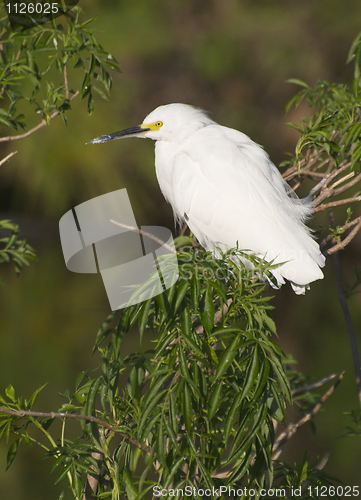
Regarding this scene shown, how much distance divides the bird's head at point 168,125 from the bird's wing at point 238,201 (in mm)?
34

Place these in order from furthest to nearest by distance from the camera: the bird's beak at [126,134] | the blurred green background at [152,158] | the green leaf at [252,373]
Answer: the blurred green background at [152,158]
the bird's beak at [126,134]
the green leaf at [252,373]

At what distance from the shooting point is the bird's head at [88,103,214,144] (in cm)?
108

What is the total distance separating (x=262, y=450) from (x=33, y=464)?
1698 mm

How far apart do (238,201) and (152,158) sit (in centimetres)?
155

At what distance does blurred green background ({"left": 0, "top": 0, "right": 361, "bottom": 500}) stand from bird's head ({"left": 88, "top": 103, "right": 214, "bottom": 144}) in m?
1.22

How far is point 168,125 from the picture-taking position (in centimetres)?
109

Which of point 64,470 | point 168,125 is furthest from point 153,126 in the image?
point 64,470

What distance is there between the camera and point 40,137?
2.28 metres

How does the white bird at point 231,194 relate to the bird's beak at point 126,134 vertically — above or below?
below

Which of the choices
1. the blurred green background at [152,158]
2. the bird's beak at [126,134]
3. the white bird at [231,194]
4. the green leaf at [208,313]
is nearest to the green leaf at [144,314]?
the green leaf at [208,313]

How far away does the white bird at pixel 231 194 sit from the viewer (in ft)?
3.04

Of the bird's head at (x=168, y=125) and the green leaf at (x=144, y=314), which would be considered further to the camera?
the bird's head at (x=168, y=125)

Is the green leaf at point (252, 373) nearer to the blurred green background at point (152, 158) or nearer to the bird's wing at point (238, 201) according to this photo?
the bird's wing at point (238, 201)

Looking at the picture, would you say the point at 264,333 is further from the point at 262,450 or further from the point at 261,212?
the point at 261,212
